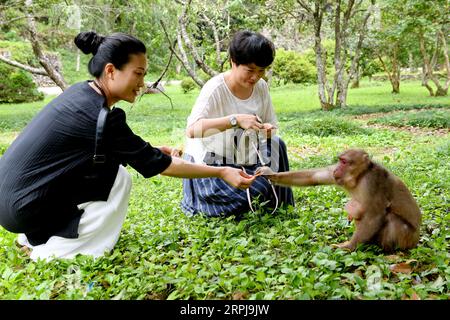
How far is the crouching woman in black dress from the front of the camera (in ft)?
11.3

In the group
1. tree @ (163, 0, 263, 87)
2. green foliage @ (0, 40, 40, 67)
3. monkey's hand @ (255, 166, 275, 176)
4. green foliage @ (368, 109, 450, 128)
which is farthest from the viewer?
green foliage @ (0, 40, 40, 67)

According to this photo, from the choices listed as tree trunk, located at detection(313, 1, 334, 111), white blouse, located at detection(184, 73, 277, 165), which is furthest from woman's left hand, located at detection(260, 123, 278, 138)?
tree trunk, located at detection(313, 1, 334, 111)

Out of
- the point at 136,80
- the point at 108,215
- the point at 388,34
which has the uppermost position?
the point at 388,34

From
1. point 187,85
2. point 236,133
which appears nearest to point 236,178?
point 236,133

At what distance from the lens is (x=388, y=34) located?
1761 centimetres

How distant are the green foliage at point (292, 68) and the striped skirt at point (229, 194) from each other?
23032mm

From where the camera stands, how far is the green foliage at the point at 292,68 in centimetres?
2748

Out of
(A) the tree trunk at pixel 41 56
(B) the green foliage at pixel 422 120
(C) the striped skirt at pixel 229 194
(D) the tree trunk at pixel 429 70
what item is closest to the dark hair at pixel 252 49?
(C) the striped skirt at pixel 229 194

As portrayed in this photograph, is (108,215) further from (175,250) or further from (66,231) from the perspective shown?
(175,250)

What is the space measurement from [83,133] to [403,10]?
56.7 feet

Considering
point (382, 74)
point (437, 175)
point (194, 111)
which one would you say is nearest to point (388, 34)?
point (437, 175)

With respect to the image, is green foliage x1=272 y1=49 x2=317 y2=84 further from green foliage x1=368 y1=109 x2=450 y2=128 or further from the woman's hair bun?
the woman's hair bun

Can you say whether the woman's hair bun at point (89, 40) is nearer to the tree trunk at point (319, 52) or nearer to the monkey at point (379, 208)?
the monkey at point (379, 208)
